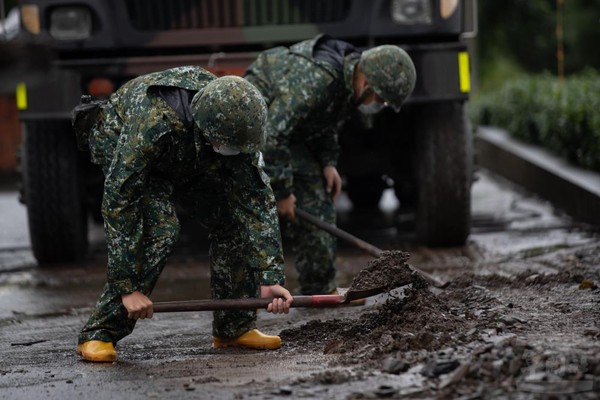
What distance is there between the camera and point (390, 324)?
18.9 feet

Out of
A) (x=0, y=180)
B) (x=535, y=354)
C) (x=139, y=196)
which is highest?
(x=139, y=196)

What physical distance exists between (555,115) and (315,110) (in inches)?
183

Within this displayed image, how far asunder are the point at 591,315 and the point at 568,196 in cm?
449

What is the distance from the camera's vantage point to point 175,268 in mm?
8594

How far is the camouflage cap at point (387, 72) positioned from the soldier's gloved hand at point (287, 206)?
73 cm

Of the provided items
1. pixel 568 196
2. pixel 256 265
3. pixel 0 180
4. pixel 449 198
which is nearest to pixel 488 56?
pixel 0 180

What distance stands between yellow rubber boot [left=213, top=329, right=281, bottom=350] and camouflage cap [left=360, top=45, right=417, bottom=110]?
63.0 inches

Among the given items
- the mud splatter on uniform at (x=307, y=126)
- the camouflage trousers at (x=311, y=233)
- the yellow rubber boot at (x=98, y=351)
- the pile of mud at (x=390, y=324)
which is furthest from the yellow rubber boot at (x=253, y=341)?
the camouflage trousers at (x=311, y=233)

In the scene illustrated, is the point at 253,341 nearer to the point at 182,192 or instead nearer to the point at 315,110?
the point at 182,192

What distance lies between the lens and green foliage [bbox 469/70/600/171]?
10203 mm

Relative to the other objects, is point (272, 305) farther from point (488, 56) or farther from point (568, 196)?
point (488, 56)

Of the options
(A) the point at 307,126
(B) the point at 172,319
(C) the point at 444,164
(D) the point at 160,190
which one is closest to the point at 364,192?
(C) the point at 444,164

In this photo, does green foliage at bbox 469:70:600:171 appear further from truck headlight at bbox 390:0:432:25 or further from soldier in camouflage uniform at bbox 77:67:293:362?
soldier in camouflage uniform at bbox 77:67:293:362

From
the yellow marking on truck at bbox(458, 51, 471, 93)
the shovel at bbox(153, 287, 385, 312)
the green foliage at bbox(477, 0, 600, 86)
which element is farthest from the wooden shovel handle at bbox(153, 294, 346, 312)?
the green foliage at bbox(477, 0, 600, 86)
